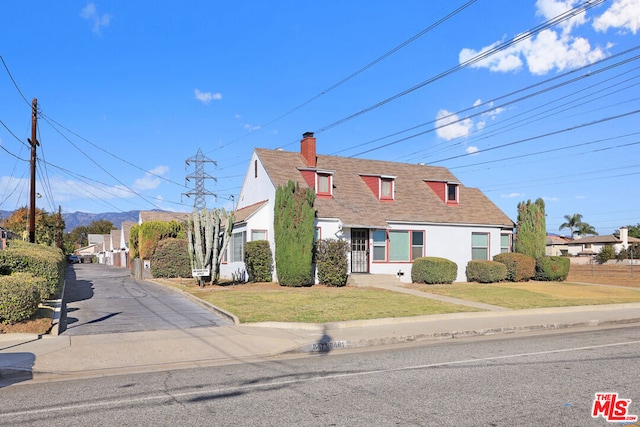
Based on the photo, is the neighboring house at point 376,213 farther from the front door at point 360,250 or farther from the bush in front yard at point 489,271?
→ the bush in front yard at point 489,271

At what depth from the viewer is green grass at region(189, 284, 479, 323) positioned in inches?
570

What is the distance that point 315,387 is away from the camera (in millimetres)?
7445

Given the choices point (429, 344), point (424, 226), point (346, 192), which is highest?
point (346, 192)

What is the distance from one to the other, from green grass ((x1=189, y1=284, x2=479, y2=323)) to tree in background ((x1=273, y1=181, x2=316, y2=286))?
1160mm

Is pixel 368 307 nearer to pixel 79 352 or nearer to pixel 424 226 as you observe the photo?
pixel 79 352

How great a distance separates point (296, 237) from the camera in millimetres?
23125

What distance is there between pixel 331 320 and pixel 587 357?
619 centimetres

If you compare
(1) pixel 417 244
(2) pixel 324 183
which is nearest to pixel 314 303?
(2) pixel 324 183

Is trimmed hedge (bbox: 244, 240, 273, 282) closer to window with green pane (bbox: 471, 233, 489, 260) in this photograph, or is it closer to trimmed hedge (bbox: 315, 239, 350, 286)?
trimmed hedge (bbox: 315, 239, 350, 286)

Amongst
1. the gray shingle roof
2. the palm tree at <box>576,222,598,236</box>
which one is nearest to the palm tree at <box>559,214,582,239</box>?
the palm tree at <box>576,222,598,236</box>

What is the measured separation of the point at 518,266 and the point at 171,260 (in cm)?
1947

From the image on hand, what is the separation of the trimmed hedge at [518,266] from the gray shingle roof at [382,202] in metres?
2.45

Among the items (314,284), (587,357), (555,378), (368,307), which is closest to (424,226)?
(314,284)

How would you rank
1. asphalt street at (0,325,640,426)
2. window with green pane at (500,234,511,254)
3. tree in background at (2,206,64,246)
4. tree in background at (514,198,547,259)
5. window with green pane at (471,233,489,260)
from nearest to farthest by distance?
asphalt street at (0,325,640,426) < tree in background at (514,198,547,259) < window with green pane at (471,233,489,260) < window with green pane at (500,234,511,254) < tree in background at (2,206,64,246)
